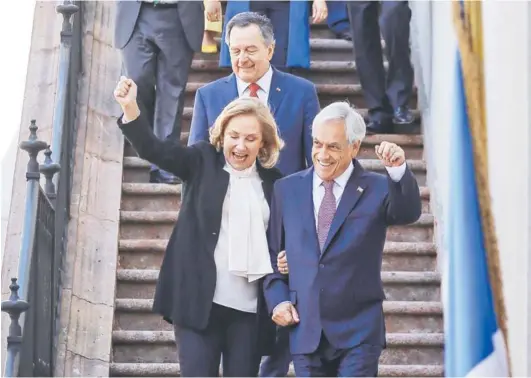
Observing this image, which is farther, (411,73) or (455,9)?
(411,73)

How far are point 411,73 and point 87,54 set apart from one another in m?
2.05

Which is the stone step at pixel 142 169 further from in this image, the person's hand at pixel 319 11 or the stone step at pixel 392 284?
the person's hand at pixel 319 11

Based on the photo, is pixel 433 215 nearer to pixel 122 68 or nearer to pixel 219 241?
pixel 122 68

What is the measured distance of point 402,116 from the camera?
11.3 m

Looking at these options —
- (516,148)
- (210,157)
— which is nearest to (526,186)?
(516,148)

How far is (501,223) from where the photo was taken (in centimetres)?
922

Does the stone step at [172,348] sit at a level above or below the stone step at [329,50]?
below

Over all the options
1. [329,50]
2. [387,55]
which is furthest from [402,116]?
[329,50]

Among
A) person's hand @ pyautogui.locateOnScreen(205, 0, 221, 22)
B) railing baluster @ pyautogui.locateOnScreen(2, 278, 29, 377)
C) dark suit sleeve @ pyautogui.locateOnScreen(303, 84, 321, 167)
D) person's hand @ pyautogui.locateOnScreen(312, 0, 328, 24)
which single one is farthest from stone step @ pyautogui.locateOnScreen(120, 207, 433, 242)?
dark suit sleeve @ pyautogui.locateOnScreen(303, 84, 321, 167)

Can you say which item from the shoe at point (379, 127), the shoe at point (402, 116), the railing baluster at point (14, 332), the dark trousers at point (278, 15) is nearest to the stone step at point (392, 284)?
the shoe at point (379, 127)

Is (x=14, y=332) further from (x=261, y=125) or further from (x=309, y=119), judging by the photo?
(x=309, y=119)

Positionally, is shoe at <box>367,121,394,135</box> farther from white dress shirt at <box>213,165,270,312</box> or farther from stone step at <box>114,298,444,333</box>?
white dress shirt at <box>213,165,270,312</box>

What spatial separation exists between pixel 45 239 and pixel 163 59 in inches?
64.6

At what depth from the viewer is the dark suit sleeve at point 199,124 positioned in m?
8.41
